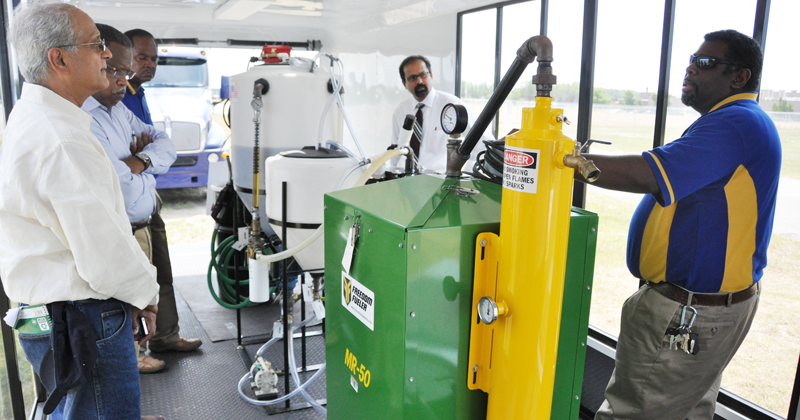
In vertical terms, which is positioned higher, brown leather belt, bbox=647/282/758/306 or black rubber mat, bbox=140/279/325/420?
brown leather belt, bbox=647/282/758/306

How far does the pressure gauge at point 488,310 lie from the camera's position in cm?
107

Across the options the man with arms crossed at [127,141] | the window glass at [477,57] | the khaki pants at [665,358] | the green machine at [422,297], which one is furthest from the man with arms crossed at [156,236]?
the khaki pants at [665,358]

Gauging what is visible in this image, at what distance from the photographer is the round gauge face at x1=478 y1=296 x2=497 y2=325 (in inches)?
42.1

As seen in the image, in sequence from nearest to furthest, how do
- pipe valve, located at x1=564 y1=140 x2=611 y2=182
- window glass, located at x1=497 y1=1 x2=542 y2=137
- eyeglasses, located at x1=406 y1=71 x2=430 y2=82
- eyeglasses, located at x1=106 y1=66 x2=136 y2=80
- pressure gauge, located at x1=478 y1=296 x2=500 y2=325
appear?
pipe valve, located at x1=564 y1=140 x2=611 y2=182, pressure gauge, located at x1=478 y1=296 x2=500 y2=325, eyeglasses, located at x1=106 y1=66 x2=136 y2=80, window glass, located at x1=497 y1=1 x2=542 y2=137, eyeglasses, located at x1=406 y1=71 x2=430 y2=82

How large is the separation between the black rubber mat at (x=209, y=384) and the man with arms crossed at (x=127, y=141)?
2.41 feet

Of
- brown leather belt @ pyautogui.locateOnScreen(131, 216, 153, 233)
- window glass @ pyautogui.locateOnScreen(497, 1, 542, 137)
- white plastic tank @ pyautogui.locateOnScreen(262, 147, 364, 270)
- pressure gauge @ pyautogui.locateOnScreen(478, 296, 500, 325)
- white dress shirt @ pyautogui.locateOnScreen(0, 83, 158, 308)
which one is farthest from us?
window glass @ pyautogui.locateOnScreen(497, 1, 542, 137)

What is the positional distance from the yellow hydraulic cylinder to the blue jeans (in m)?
1.04

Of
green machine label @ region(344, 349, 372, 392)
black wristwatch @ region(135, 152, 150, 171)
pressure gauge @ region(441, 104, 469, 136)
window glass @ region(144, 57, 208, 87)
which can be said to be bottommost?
green machine label @ region(344, 349, 372, 392)

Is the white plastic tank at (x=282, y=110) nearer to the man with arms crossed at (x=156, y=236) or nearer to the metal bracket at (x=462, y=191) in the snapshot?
the man with arms crossed at (x=156, y=236)

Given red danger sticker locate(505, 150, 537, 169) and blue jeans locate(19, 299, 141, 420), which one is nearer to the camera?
red danger sticker locate(505, 150, 537, 169)

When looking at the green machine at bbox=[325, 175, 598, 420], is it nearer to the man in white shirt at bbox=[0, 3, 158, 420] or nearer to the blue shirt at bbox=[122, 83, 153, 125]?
the man in white shirt at bbox=[0, 3, 158, 420]

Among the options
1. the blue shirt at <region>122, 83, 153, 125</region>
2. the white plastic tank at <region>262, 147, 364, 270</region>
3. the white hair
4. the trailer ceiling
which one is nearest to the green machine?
the white hair

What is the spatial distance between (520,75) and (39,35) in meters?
1.21

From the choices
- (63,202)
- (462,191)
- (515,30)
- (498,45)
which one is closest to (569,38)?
(515,30)
